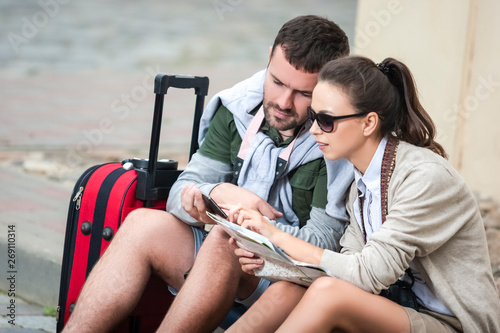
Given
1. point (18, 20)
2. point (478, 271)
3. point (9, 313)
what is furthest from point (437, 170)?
point (18, 20)

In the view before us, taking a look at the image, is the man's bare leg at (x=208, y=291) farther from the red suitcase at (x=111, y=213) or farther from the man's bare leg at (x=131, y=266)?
the red suitcase at (x=111, y=213)

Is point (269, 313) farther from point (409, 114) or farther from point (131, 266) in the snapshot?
point (409, 114)

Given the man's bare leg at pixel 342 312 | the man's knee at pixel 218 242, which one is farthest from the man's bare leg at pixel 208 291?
the man's bare leg at pixel 342 312

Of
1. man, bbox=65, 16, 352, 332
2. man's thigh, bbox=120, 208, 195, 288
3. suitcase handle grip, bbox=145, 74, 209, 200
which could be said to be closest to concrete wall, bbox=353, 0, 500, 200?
man, bbox=65, 16, 352, 332

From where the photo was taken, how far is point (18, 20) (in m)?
10.5

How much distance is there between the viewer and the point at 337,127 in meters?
2.28

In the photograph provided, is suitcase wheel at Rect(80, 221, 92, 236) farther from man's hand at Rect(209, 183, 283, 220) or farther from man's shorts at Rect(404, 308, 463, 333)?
man's shorts at Rect(404, 308, 463, 333)

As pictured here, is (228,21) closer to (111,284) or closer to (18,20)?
(18,20)

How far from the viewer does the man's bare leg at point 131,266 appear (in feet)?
8.21

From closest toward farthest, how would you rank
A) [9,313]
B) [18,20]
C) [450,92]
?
[9,313] < [450,92] < [18,20]

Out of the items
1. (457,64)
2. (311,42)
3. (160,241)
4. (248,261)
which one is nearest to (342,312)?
→ (248,261)

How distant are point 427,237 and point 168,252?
98 cm

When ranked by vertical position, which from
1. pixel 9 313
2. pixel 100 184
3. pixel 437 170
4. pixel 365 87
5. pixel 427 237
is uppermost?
pixel 365 87

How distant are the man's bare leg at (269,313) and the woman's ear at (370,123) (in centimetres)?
55
